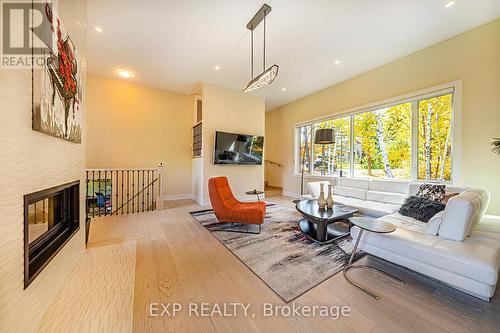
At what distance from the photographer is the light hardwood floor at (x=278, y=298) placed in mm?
1339

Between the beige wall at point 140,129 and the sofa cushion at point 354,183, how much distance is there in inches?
181

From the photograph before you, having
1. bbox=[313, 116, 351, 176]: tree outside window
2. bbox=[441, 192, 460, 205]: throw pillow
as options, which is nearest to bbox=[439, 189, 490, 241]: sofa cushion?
bbox=[441, 192, 460, 205]: throw pillow

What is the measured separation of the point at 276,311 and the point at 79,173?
8.86ft

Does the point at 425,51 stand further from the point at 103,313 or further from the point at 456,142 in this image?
the point at 103,313

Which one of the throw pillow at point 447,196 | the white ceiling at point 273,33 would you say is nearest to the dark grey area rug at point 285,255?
the throw pillow at point 447,196

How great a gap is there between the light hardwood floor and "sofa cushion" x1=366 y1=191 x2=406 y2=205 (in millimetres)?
1812

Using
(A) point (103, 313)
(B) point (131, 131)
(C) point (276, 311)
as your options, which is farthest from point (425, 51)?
(B) point (131, 131)

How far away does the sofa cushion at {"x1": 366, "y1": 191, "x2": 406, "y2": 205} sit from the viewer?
3.46 metres

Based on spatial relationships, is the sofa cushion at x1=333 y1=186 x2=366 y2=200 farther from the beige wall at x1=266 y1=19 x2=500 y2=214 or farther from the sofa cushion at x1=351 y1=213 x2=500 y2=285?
the sofa cushion at x1=351 y1=213 x2=500 y2=285

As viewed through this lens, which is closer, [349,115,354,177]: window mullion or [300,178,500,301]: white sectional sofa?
[300,178,500,301]: white sectional sofa

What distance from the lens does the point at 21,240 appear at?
1186mm

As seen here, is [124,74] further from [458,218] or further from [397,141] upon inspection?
[397,141]

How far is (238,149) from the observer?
207 inches

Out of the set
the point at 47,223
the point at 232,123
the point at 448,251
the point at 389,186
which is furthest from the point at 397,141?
the point at 47,223
